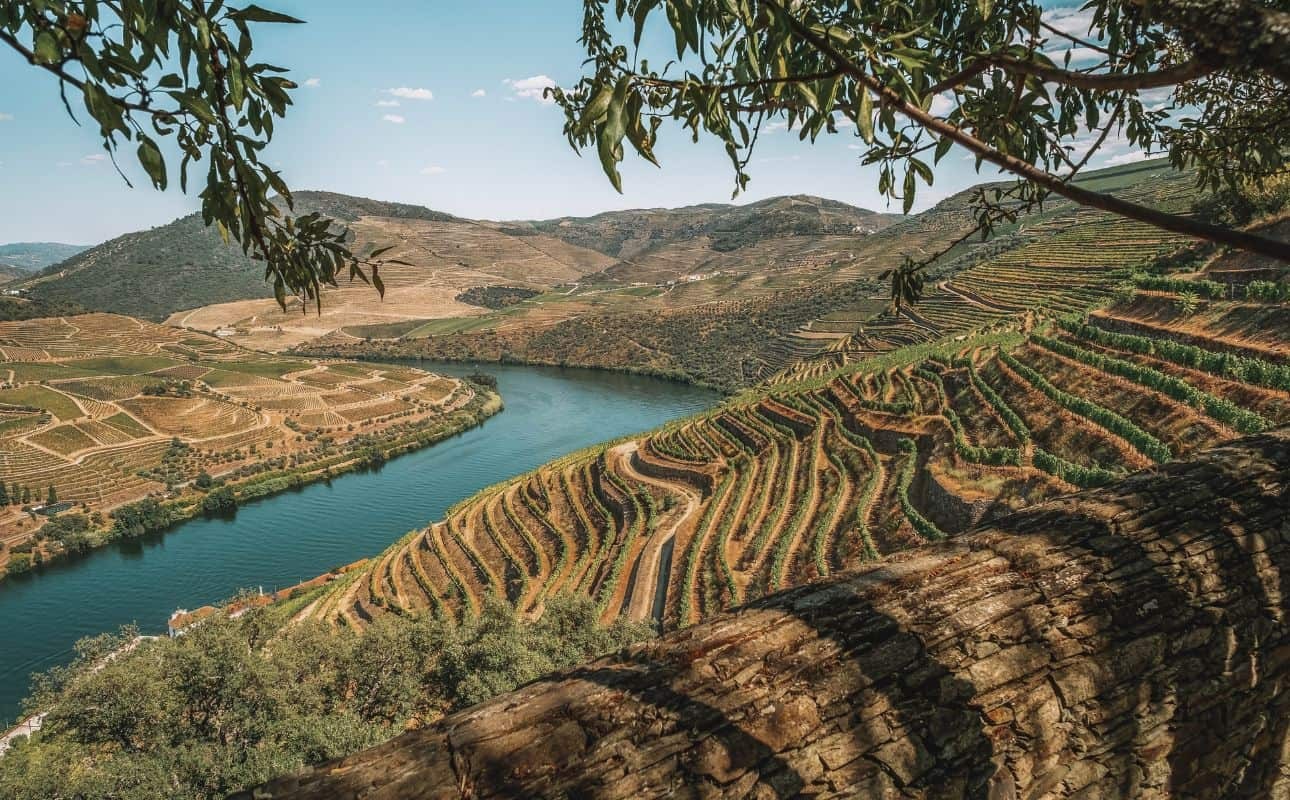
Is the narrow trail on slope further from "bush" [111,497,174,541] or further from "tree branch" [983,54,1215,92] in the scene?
"bush" [111,497,174,541]

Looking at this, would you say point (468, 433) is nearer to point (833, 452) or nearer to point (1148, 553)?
point (833, 452)

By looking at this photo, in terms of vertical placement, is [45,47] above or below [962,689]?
above

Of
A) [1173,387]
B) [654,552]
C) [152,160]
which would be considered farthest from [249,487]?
[152,160]

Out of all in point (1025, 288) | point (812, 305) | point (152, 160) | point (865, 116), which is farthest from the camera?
point (812, 305)

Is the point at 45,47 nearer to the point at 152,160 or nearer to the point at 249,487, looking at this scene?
the point at 152,160

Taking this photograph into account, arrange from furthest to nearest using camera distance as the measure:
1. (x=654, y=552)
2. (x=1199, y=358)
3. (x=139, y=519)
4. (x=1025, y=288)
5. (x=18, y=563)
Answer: (x=139, y=519) → (x=1025, y=288) → (x=18, y=563) → (x=654, y=552) → (x=1199, y=358)

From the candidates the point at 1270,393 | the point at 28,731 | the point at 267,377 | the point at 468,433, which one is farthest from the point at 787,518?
the point at 267,377

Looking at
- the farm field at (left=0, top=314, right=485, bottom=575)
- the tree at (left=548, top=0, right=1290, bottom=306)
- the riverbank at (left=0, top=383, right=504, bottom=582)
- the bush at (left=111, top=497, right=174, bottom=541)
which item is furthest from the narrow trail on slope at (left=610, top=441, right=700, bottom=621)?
the farm field at (left=0, top=314, right=485, bottom=575)
